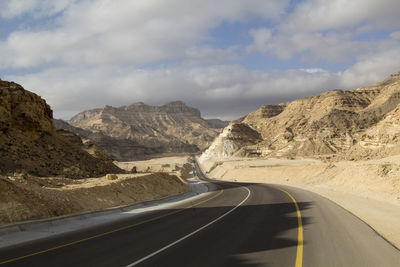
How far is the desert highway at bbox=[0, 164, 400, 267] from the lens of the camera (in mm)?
7877

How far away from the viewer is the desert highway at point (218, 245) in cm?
788

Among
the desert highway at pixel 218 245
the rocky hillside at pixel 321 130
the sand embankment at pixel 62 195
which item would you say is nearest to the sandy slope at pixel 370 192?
the desert highway at pixel 218 245

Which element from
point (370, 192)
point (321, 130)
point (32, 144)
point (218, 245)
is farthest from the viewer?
point (321, 130)

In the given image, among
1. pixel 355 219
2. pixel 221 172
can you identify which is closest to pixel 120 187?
pixel 355 219

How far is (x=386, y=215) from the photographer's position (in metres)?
14.9

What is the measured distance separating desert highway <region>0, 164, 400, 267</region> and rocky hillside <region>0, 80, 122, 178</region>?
55.9 ft

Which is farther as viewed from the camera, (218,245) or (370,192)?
(370,192)

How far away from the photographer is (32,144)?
99.3 ft

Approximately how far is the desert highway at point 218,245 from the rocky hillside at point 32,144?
55.9 ft

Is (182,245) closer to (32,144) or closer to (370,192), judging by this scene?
(370,192)

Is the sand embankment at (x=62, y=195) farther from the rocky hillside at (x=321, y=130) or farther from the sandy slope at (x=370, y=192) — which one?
A: the rocky hillside at (x=321, y=130)

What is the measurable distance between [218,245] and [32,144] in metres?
26.5

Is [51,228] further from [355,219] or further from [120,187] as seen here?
[355,219]

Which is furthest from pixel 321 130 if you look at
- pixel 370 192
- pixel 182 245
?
pixel 182 245
